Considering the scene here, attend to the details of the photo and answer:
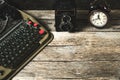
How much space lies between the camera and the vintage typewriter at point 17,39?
4.59 ft

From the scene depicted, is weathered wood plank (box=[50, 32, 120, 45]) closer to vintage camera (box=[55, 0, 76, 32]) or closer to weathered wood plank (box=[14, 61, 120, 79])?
vintage camera (box=[55, 0, 76, 32])

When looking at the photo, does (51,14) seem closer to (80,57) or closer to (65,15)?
(65,15)

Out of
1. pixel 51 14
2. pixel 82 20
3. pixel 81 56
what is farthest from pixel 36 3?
pixel 81 56

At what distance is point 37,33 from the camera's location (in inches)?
61.8

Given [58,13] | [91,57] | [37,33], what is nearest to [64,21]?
[58,13]

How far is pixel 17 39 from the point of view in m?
1.53

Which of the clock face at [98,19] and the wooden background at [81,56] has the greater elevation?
the clock face at [98,19]

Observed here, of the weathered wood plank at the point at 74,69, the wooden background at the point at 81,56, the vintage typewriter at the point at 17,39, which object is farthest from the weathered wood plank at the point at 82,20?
the weathered wood plank at the point at 74,69

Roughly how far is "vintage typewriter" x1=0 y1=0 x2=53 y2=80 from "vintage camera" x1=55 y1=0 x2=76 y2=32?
0.09 m

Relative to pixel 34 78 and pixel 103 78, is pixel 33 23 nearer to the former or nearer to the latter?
pixel 34 78

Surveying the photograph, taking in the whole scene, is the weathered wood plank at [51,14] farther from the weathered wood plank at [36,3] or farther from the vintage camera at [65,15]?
the vintage camera at [65,15]

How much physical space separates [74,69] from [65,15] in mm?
338

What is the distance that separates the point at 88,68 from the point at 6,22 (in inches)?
22.7

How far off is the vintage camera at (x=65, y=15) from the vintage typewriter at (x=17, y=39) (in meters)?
0.09
